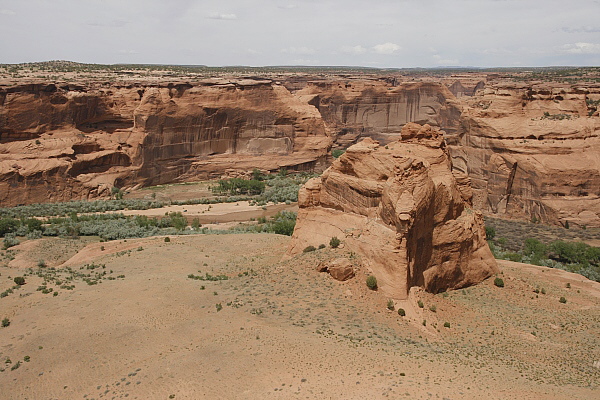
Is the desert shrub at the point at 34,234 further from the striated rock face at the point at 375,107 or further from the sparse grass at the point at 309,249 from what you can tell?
the striated rock face at the point at 375,107

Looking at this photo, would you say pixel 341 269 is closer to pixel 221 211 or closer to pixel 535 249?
pixel 535 249

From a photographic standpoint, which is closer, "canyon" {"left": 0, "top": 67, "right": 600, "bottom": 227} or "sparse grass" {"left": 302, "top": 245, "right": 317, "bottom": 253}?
"sparse grass" {"left": 302, "top": 245, "right": 317, "bottom": 253}

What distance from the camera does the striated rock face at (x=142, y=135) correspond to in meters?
49.2

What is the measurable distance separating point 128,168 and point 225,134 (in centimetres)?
1185

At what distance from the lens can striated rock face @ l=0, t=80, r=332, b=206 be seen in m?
49.2

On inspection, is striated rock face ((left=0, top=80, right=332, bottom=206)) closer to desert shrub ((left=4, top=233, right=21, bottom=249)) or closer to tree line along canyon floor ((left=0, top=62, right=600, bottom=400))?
tree line along canyon floor ((left=0, top=62, right=600, bottom=400))

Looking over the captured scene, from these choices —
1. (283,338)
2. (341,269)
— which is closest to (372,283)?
(341,269)

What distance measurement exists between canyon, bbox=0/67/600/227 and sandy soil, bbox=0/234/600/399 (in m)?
24.2

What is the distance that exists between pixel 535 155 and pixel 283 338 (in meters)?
40.1

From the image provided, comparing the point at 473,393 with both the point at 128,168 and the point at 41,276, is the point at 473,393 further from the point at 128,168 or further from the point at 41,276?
the point at 128,168

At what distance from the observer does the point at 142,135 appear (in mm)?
55438

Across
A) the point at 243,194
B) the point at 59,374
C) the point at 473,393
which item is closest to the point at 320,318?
the point at 473,393

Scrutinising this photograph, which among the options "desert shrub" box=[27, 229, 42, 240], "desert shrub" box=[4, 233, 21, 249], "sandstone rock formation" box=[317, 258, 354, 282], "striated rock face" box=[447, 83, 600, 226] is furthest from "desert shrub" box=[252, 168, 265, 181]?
"sandstone rock formation" box=[317, 258, 354, 282]

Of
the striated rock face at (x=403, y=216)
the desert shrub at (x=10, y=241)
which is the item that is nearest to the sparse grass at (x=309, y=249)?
the striated rock face at (x=403, y=216)
